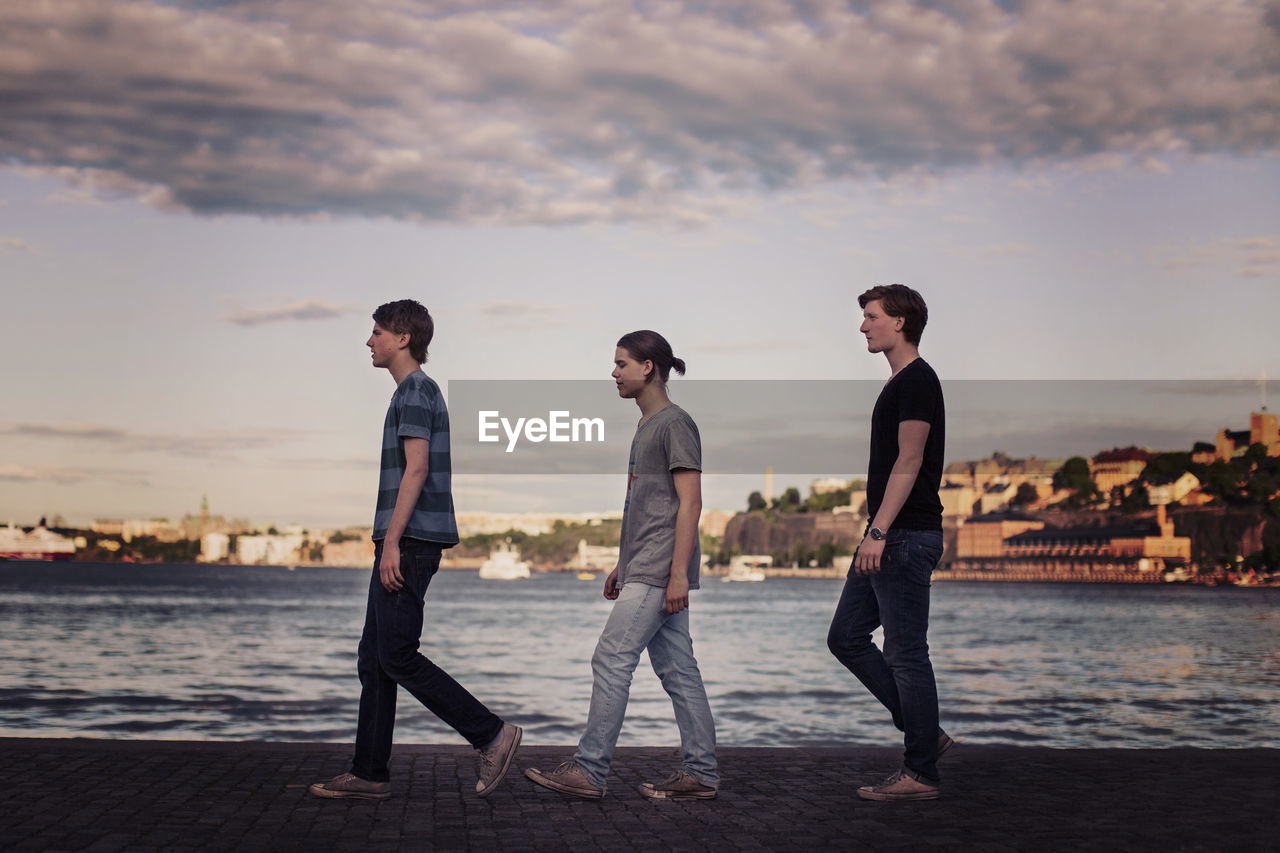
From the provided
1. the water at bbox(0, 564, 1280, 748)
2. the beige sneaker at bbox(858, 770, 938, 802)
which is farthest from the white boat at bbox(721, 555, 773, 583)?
the beige sneaker at bbox(858, 770, 938, 802)

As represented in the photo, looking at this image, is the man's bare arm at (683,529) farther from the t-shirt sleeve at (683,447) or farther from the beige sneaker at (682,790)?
the beige sneaker at (682,790)

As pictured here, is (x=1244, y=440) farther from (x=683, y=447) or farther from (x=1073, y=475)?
(x=683, y=447)

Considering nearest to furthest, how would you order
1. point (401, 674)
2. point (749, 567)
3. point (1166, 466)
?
point (401, 674) → point (1166, 466) → point (749, 567)

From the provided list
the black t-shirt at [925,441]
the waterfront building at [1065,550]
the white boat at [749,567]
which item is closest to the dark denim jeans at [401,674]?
the black t-shirt at [925,441]

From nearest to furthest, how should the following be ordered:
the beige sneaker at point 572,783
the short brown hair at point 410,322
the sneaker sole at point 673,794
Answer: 1. the beige sneaker at point 572,783
2. the sneaker sole at point 673,794
3. the short brown hair at point 410,322

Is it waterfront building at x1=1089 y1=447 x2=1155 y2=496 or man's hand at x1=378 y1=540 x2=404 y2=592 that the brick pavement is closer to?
man's hand at x1=378 y1=540 x2=404 y2=592

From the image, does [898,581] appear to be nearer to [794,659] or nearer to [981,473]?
[794,659]

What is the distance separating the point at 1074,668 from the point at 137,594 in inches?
3083

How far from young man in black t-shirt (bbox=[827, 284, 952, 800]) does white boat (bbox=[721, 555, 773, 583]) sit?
15921 cm

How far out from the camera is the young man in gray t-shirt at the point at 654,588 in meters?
5.66

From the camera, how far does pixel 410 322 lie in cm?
586

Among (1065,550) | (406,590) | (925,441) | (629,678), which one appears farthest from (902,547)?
(1065,550)

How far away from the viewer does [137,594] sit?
97.4 metres

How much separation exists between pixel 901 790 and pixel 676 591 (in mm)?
1232
